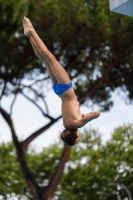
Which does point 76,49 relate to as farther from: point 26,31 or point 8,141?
point 26,31

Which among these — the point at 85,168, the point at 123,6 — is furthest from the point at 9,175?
the point at 123,6

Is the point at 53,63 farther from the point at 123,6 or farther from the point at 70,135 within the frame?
the point at 123,6

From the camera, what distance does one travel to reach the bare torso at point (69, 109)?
22.0 feet

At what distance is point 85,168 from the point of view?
82.0 ft

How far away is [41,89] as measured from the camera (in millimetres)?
23562

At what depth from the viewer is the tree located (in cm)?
1989

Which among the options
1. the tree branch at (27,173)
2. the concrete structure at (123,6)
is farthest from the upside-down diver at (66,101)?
the tree branch at (27,173)

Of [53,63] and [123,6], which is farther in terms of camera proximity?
[123,6]

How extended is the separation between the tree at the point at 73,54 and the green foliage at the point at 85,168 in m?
2.67

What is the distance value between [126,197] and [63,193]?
289cm

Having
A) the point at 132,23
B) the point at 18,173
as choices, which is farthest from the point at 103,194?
the point at 132,23

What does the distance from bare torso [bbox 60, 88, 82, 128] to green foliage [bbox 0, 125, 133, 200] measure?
58.8 ft

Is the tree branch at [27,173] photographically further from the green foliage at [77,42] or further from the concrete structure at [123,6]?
the concrete structure at [123,6]

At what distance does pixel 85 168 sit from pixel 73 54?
5559 millimetres
